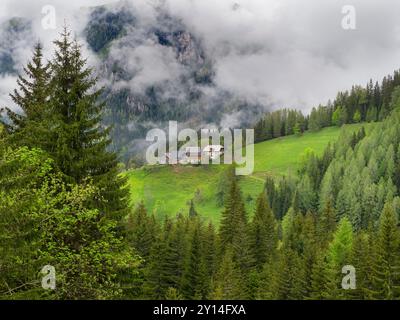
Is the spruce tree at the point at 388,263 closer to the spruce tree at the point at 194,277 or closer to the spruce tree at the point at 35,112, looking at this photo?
the spruce tree at the point at 194,277

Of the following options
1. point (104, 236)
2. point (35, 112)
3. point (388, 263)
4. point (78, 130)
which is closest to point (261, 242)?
point (388, 263)

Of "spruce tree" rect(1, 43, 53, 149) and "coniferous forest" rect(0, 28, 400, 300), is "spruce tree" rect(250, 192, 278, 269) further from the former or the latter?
"spruce tree" rect(1, 43, 53, 149)

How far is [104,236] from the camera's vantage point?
25312mm

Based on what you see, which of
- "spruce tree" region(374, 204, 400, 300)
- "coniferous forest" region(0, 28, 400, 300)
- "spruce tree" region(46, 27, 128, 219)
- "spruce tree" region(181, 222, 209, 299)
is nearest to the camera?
"coniferous forest" region(0, 28, 400, 300)

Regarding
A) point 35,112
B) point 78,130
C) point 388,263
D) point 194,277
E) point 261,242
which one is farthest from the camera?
point 261,242

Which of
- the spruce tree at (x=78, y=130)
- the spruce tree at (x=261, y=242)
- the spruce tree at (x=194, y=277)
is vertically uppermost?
the spruce tree at (x=78, y=130)

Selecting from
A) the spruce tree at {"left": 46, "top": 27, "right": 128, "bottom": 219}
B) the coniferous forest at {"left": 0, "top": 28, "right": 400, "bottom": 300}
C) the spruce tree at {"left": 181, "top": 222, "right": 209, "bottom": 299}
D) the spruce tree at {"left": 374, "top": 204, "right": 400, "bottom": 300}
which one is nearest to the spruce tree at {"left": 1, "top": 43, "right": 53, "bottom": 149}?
the coniferous forest at {"left": 0, "top": 28, "right": 400, "bottom": 300}

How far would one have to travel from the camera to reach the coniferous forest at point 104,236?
20734 mm

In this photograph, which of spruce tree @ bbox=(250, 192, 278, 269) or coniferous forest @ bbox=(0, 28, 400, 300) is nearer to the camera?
coniferous forest @ bbox=(0, 28, 400, 300)

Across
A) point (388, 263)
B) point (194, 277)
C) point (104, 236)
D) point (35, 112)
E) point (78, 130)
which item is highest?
point (35, 112)

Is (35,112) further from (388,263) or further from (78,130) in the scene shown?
(388,263)

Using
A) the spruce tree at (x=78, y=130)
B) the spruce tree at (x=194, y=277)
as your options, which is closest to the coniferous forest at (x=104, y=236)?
the spruce tree at (x=78, y=130)

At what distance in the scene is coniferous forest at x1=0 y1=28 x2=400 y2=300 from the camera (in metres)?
20.7
